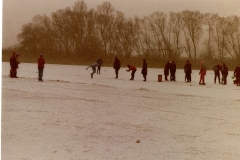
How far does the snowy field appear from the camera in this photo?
5.96 m

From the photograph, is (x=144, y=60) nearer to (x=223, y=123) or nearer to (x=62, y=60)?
(x=62, y=60)

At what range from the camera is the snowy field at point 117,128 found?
596 cm

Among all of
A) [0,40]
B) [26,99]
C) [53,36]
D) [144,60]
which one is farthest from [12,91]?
[144,60]

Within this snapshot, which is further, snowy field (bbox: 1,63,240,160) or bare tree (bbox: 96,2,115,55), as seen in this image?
bare tree (bbox: 96,2,115,55)

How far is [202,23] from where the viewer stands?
1119cm

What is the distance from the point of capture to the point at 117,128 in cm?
735

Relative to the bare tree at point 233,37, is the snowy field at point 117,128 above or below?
below

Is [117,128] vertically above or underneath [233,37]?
underneath

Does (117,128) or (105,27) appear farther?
(105,27)

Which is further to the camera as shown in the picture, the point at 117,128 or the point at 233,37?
the point at 233,37

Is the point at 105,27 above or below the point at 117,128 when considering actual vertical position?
above

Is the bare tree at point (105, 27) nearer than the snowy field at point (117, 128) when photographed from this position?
No

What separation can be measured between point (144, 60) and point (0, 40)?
32.5 ft

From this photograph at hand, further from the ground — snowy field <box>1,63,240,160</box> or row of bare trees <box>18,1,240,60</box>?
row of bare trees <box>18,1,240,60</box>
